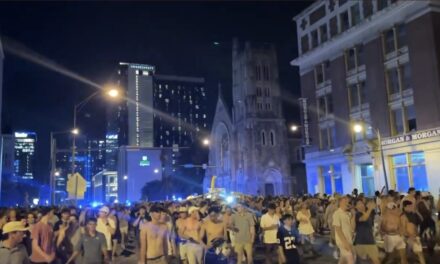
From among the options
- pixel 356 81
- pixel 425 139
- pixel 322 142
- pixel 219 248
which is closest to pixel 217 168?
pixel 322 142

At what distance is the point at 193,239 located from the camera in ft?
33.9

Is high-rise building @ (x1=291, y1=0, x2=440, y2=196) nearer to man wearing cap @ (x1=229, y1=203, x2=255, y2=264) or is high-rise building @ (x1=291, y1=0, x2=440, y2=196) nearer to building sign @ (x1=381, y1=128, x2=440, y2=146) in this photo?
building sign @ (x1=381, y1=128, x2=440, y2=146)

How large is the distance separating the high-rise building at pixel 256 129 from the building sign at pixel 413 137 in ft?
119

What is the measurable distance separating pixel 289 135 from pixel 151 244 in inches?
2712

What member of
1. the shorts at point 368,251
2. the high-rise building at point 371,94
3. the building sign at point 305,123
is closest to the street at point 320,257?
the shorts at point 368,251

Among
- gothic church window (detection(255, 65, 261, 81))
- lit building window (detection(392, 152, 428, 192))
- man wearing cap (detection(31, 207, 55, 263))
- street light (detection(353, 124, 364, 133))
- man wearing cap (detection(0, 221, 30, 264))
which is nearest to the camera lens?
man wearing cap (detection(0, 221, 30, 264))

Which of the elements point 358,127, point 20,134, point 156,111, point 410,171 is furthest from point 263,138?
point 20,134

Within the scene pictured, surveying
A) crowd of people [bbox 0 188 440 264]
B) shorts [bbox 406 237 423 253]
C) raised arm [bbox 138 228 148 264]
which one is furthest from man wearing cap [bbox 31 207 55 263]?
shorts [bbox 406 237 423 253]

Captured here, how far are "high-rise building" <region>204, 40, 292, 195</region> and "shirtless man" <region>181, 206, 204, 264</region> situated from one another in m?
58.8

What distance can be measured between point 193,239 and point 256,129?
63820 mm

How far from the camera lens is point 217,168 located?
87.5 meters

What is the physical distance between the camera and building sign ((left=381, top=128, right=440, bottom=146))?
1183 inches

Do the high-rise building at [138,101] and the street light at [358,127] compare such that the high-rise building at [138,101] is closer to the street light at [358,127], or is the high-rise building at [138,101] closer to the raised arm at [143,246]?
the street light at [358,127]

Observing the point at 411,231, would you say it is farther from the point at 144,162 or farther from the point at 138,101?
the point at 138,101
